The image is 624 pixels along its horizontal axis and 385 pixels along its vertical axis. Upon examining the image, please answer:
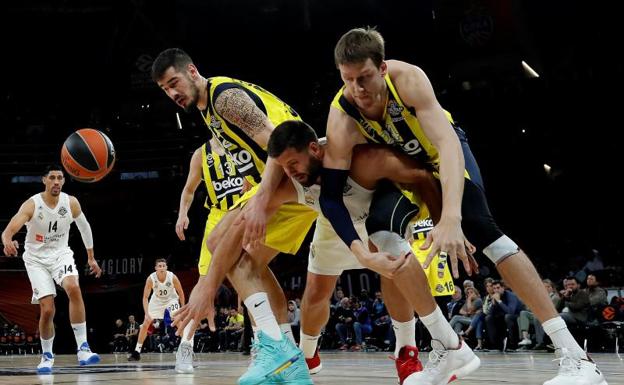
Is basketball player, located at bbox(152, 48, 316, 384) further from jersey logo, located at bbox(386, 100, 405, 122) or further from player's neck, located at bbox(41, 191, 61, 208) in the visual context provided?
player's neck, located at bbox(41, 191, 61, 208)

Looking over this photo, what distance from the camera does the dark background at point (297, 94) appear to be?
45.2ft

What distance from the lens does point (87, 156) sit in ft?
21.0

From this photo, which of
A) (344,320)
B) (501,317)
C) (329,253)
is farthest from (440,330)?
(344,320)

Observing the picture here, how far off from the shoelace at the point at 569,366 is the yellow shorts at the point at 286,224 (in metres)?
1.32

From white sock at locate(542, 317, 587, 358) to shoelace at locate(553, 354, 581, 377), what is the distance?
32 millimetres

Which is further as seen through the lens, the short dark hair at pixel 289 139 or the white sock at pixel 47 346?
the white sock at pixel 47 346

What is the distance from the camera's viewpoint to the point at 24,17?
21.2 meters

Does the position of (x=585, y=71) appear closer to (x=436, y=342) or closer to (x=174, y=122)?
(x=174, y=122)

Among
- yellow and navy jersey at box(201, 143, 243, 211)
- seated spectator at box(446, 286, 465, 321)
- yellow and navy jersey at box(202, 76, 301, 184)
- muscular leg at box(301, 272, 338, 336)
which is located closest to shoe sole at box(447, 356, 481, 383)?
muscular leg at box(301, 272, 338, 336)

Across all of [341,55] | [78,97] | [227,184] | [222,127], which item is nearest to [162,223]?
[78,97]

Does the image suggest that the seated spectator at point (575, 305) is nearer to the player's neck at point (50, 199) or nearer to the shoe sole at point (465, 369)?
the player's neck at point (50, 199)

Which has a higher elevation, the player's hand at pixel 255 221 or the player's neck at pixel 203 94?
the player's neck at pixel 203 94

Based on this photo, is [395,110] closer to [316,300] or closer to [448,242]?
[448,242]

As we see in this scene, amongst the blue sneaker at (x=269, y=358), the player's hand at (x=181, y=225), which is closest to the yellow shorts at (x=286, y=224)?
the blue sneaker at (x=269, y=358)
